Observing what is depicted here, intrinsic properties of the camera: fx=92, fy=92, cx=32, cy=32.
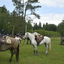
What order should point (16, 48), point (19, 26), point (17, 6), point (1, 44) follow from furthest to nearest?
point (19, 26)
point (17, 6)
point (16, 48)
point (1, 44)

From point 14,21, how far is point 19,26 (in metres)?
1.74

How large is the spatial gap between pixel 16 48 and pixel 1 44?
94cm

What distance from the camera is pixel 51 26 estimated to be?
79.4m

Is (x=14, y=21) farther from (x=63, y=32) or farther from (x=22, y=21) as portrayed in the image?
(x=63, y=32)

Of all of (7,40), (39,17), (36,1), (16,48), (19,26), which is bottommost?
(16,48)

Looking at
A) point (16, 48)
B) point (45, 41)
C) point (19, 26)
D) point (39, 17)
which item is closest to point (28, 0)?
point (39, 17)

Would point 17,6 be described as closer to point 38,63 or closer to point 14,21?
point 14,21

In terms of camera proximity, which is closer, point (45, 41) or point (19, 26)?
point (45, 41)

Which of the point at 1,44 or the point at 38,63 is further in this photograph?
the point at 38,63

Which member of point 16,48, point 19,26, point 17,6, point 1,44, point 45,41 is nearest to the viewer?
point 1,44

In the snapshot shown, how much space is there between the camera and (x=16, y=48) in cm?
542

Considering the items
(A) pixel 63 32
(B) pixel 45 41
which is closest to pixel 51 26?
(A) pixel 63 32

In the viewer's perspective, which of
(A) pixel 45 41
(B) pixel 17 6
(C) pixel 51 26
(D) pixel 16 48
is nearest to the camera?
(D) pixel 16 48

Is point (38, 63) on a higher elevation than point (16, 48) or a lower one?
lower
